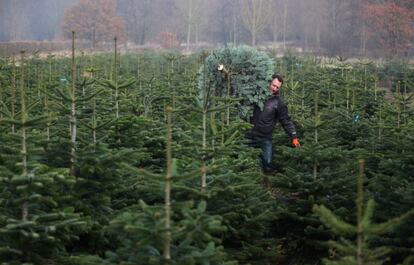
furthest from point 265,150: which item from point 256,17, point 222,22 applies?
point 222,22

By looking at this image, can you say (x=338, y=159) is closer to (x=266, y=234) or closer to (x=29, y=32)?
(x=266, y=234)

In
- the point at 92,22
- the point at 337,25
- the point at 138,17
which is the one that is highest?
the point at 138,17

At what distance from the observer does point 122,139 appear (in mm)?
8094

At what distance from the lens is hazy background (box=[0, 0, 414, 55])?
2050 inches

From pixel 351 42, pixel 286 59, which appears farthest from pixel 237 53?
pixel 351 42

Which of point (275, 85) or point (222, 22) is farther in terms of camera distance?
point (222, 22)

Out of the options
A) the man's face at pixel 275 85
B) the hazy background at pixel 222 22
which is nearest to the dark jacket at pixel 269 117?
the man's face at pixel 275 85

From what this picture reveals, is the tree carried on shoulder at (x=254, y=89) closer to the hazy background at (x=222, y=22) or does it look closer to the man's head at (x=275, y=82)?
the man's head at (x=275, y=82)

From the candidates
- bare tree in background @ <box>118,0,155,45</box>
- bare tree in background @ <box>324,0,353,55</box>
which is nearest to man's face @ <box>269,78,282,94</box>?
bare tree in background @ <box>324,0,353,55</box>

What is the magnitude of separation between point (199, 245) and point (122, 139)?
3.25 meters

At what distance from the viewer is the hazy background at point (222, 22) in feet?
171

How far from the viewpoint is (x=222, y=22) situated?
63.3 m

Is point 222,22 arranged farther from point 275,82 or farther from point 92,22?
point 275,82

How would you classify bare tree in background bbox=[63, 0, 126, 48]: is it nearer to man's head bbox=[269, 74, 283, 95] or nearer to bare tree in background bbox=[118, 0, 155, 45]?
bare tree in background bbox=[118, 0, 155, 45]
